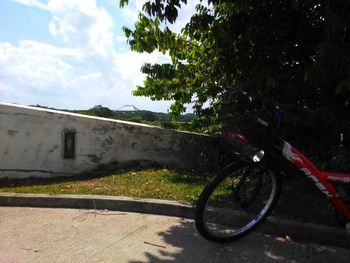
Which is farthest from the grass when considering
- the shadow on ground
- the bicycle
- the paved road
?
the shadow on ground

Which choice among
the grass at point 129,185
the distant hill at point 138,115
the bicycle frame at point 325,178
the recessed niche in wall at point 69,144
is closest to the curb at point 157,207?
the grass at point 129,185

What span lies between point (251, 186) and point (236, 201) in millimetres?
246

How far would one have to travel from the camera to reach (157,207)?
199 inches

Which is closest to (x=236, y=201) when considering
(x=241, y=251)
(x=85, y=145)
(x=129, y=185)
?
(x=241, y=251)

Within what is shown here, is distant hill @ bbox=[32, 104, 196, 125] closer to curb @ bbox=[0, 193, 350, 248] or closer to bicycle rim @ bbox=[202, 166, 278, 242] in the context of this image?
curb @ bbox=[0, 193, 350, 248]

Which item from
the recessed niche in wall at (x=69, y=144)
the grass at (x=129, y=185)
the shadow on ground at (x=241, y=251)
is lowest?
the shadow on ground at (x=241, y=251)

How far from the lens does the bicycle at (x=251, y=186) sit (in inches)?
155

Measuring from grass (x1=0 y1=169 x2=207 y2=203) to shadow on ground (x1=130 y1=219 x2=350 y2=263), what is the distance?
107 cm

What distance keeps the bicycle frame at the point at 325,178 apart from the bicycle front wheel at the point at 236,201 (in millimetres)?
354

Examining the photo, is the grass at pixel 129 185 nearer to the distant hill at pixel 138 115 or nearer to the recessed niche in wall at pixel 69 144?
the recessed niche in wall at pixel 69 144

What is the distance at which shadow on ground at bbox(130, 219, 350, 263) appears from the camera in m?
3.83

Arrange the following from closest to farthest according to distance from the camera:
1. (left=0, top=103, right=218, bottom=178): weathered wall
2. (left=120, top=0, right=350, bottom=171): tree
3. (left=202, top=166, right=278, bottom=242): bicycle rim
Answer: (left=202, top=166, right=278, bottom=242): bicycle rim, (left=120, top=0, right=350, bottom=171): tree, (left=0, top=103, right=218, bottom=178): weathered wall

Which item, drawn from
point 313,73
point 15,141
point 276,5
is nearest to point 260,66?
point 276,5

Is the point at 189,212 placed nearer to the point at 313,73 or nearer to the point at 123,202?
the point at 123,202
